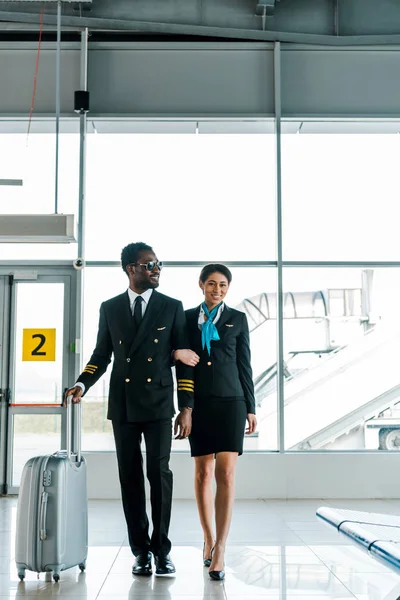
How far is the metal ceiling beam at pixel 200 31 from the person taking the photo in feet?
21.3

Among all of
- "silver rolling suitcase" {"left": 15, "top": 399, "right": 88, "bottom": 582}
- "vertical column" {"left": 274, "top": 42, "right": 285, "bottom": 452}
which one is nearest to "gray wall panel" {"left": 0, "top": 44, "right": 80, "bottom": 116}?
"vertical column" {"left": 274, "top": 42, "right": 285, "bottom": 452}

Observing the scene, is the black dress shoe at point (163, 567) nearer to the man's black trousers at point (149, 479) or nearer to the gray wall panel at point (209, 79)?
the man's black trousers at point (149, 479)

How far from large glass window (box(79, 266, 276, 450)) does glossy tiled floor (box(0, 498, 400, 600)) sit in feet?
5.17

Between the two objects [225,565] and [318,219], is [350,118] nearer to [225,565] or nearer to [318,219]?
[318,219]

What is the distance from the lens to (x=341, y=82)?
6727 mm

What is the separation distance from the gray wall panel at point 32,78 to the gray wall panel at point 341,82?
2.03 metres

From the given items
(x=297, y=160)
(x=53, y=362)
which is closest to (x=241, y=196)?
(x=297, y=160)

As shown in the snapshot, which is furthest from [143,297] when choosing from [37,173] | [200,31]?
[200,31]

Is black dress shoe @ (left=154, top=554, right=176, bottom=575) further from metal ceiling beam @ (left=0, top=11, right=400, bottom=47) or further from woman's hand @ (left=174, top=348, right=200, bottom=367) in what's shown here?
metal ceiling beam @ (left=0, top=11, right=400, bottom=47)

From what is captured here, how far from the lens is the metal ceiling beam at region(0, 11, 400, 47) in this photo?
648 cm

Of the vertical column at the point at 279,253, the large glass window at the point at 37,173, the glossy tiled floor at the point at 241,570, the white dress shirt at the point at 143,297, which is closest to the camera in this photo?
the glossy tiled floor at the point at 241,570

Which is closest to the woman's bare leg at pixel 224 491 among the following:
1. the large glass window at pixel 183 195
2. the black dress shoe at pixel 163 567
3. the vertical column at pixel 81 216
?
the black dress shoe at pixel 163 567

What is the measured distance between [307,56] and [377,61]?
2.21 ft

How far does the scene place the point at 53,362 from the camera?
6.68 meters
